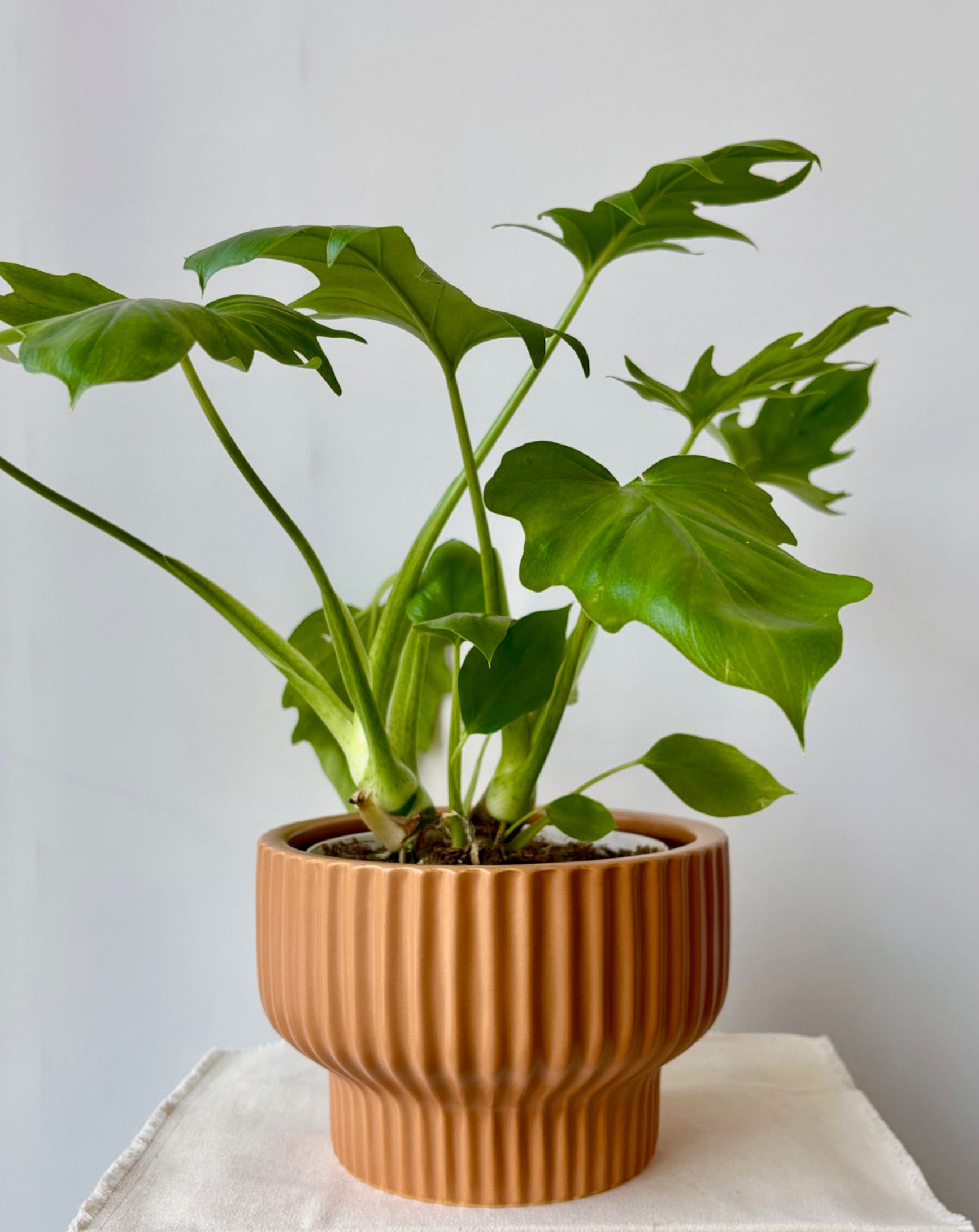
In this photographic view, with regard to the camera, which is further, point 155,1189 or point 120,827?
point 120,827

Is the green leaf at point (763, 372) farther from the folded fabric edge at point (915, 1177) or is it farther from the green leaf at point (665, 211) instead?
the folded fabric edge at point (915, 1177)

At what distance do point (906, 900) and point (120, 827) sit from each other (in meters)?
0.76

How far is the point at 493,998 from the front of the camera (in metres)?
0.64

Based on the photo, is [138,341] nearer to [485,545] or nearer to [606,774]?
[485,545]

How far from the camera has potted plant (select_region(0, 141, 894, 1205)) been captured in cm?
55

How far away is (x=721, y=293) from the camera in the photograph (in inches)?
43.2

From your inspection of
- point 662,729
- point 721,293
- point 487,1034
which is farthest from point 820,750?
point 487,1034

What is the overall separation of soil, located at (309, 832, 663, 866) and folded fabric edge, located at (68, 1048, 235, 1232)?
240 millimetres

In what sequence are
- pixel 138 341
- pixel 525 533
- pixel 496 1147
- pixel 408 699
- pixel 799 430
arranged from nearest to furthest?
pixel 138 341, pixel 525 533, pixel 496 1147, pixel 408 699, pixel 799 430

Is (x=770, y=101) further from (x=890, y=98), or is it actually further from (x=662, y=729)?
(x=662, y=729)

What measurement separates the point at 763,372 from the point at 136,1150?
0.70 metres

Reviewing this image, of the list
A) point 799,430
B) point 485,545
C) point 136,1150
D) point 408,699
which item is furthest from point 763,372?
point 136,1150

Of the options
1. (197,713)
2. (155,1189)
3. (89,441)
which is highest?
(89,441)

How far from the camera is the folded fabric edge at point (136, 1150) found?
681 mm
